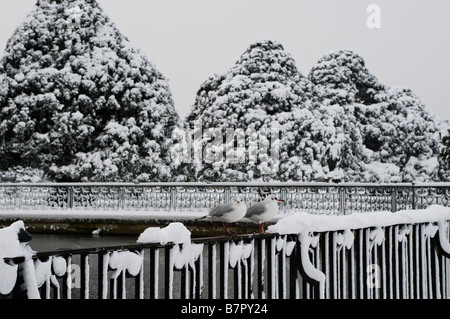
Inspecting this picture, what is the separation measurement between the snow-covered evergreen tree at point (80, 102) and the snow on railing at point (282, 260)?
816 inches

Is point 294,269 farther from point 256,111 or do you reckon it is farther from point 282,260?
point 256,111

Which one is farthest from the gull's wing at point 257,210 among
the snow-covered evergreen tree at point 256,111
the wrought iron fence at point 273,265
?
the snow-covered evergreen tree at point 256,111

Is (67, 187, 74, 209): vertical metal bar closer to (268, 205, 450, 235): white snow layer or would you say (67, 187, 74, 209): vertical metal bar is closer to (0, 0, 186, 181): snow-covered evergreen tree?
(0, 0, 186, 181): snow-covered evergreen tree

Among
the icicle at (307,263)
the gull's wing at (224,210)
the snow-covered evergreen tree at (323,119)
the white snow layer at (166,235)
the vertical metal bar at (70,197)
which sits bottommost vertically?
the vertical metal bar at (70,197)

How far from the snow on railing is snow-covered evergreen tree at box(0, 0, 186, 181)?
2074cm

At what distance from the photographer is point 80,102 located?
24.4 metres

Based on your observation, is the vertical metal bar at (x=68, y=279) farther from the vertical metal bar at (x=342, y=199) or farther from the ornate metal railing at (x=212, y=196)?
the vertical metal bar at (x=342, y=199)

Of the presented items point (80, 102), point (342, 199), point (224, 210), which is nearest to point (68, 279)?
point (224, 210)

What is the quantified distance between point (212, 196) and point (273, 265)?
57.3ft

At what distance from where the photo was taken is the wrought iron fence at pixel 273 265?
84.7 inches

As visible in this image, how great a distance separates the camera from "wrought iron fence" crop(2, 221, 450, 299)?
215 cm

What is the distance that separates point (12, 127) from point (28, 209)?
4.15 m

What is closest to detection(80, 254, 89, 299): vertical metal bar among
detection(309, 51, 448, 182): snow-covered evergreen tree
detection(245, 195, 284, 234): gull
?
detection(245, 195, 284, 234): gull
